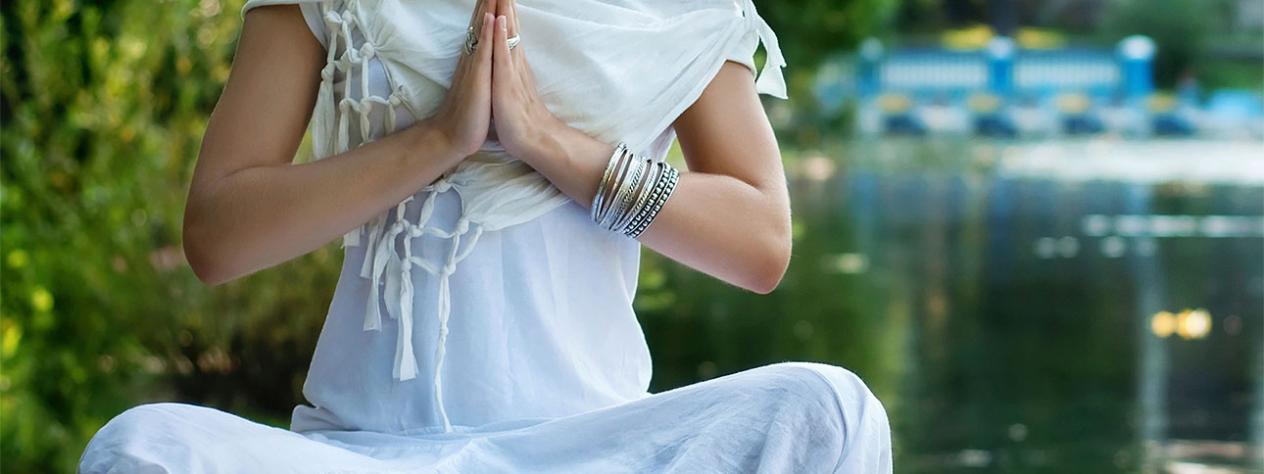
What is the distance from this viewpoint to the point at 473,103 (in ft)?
A: 6.35

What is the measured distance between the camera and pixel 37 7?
4.77m

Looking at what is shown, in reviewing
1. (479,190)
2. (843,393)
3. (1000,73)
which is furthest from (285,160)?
(1000,73)

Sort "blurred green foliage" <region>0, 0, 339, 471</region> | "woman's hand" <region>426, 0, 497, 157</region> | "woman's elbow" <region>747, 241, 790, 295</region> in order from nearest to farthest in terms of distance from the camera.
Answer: "woman's hand" <region>426, 0, 497, 157</region>
"woman's elbow" <region>747, 241, 790, 295</region>
"blurred green foliage" <region>0, 0, 339, 471</region>

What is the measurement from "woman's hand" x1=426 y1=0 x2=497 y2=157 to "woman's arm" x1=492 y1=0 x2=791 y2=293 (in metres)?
0.01

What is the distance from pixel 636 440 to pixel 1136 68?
33177mm

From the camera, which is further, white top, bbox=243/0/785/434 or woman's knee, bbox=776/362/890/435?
white top, bbox=243/0/785/434

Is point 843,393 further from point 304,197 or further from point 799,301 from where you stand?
point 799,301

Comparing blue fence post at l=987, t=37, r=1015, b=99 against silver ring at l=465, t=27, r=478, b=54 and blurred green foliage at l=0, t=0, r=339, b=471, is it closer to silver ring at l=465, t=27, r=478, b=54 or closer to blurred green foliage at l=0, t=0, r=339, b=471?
blurred green foliage at l=0, t=0, r=339, b=471

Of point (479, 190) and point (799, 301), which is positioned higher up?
point (479, 190)

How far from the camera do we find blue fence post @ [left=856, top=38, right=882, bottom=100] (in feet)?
106

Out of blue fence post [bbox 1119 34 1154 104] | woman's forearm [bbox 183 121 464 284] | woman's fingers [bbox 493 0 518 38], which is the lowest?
blue fence post [bbox 1119 34 1154 104]

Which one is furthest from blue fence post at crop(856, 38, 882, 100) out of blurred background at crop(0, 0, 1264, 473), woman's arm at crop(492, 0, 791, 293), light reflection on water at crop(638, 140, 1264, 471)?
woman's arm at crop(492, 0, 791, 293)

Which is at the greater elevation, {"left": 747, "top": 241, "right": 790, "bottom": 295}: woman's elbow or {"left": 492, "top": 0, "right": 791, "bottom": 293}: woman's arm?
{"left": 492, "top": 0, "right": 791, "bottom": 293}: woman's arm

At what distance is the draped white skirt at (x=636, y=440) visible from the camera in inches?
65.4
